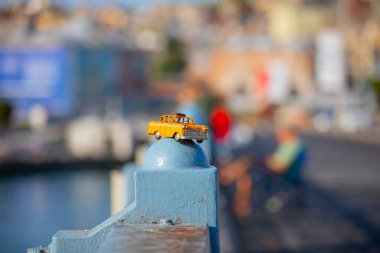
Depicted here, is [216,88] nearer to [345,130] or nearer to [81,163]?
[345,130]

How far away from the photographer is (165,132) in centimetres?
390

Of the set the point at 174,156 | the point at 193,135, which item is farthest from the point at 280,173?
the point at 174,156

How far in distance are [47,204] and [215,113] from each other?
246 inches

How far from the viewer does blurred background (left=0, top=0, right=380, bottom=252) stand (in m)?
12.4

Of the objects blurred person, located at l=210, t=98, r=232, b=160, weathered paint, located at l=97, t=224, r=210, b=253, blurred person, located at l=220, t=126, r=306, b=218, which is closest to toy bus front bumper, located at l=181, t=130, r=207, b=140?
weathered paint, located at l=97, t=224, r=210, b=253

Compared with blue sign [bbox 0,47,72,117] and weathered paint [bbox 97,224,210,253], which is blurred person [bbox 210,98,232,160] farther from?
blue sign [bbox 0,47,72,117]

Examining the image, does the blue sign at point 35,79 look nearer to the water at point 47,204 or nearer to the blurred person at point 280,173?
the water at point 47,204

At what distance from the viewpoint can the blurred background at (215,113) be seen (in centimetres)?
1242

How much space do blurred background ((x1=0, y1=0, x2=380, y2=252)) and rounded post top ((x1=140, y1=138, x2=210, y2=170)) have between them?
429 cm

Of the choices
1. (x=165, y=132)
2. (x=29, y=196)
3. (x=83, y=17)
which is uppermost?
(x=83, y=17)

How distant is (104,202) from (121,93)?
6597 centimetres

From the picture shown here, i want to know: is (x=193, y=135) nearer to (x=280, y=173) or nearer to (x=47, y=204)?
(x=280, y=173)

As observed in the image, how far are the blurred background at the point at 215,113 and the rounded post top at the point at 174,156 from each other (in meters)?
4.29

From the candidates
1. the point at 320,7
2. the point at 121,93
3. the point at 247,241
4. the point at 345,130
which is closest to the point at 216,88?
the point at 121,93
